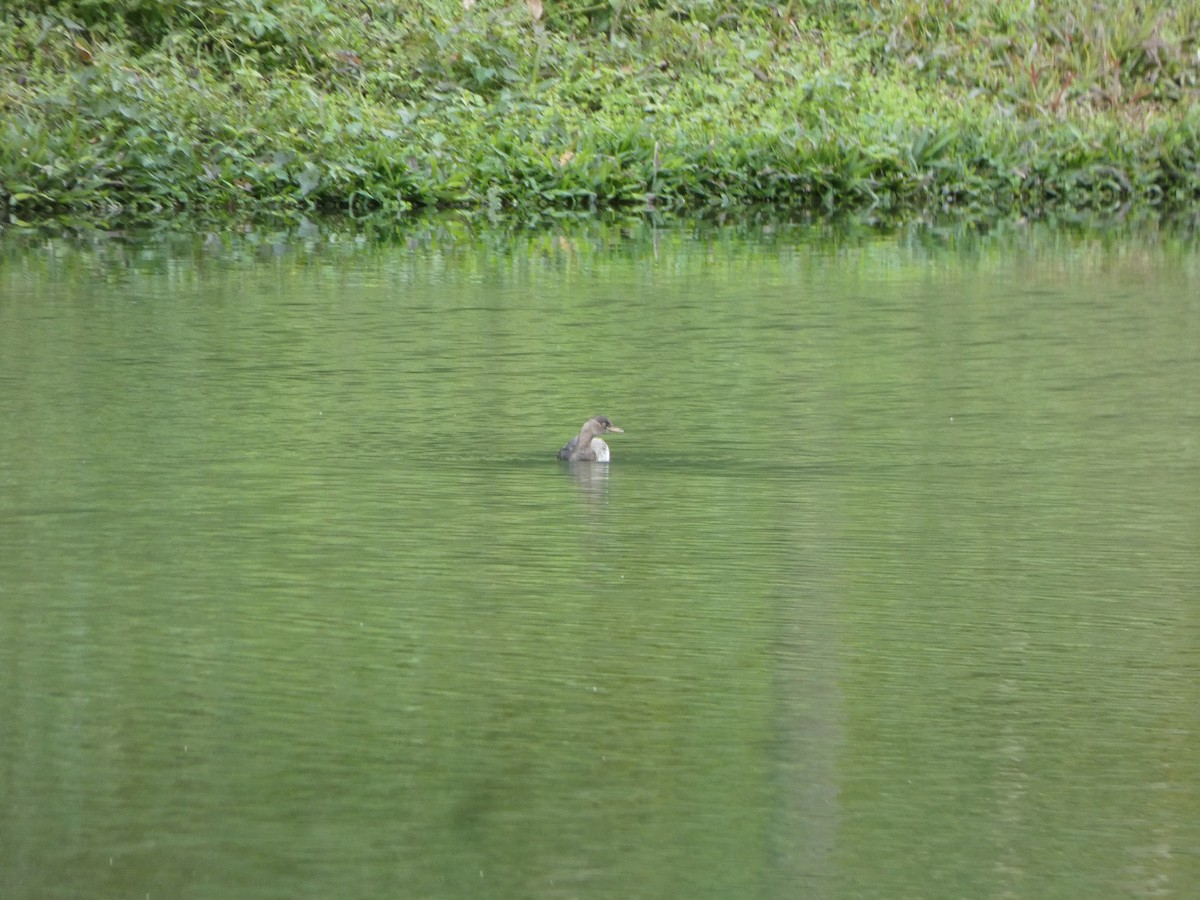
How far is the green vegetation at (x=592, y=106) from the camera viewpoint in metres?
19.4

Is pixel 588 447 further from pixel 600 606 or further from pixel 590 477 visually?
pixel 600 606

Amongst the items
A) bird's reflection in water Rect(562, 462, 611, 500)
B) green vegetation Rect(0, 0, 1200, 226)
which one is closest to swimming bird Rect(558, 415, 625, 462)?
bird's reflection in water Rect(562, 462, 611, 500)

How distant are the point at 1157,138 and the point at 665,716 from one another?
16726 mm

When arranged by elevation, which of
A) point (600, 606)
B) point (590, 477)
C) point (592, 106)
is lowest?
point (600, 606)

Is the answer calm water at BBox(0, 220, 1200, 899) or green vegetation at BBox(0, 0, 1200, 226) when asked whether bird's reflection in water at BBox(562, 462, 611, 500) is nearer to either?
calm water at BBox(0, 220, 1200, 899)

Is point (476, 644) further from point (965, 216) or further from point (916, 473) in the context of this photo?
point (965, 216)

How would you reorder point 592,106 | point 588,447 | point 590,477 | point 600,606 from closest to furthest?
point 600,606
point 590,477
point 588,447
point 592,106

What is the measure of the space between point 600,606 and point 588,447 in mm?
2297

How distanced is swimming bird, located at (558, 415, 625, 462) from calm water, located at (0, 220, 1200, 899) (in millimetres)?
103

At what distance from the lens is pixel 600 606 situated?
6301 millimetres

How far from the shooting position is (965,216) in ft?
62.3

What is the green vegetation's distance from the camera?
19406 millimetres

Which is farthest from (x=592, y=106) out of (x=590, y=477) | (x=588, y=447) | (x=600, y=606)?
(x=600, y=606)

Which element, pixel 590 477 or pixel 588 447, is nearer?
pixel 590 477
